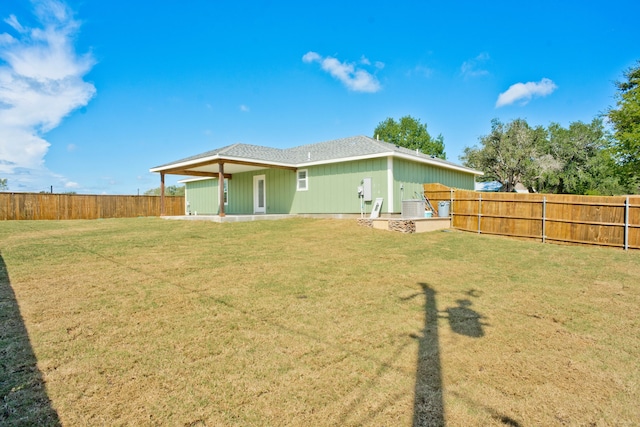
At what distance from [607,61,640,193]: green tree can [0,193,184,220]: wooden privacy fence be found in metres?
30.4

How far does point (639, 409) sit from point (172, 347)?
389 cm

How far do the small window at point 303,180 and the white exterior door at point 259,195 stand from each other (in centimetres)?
240

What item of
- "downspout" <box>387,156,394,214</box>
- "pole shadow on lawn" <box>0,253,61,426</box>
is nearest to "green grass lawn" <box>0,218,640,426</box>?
"pole shadow on lawn" <box>0,253,61,426</box>

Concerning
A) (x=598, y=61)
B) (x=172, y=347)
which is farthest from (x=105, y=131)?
(x=598, y=61)

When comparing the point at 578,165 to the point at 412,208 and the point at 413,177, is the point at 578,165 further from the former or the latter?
the point at 412,208

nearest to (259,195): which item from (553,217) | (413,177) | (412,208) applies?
(413,177)

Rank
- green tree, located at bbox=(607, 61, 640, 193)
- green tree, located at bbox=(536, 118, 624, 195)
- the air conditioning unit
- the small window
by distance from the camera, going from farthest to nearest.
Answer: green tree, located at bbox=(536, 118, 624, 195), green tree, located at bbox=(607, 61, 640, 193), the small window, the air conditioning unit

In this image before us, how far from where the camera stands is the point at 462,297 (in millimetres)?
4891

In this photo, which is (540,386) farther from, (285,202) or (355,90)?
(355,90)

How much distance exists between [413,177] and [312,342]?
11777 mm

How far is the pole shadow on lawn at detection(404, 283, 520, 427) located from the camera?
89.3 inches

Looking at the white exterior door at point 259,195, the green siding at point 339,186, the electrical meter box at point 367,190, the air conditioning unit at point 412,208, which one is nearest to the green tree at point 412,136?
the white exterior door at point 259,195

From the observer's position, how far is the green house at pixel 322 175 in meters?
12.9

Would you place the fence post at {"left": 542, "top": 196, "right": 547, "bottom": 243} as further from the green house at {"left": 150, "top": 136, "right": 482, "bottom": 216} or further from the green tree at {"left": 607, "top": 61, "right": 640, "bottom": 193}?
the green tree at {"left": 607, "top": 61, "right": 640, "bottom": 193}
